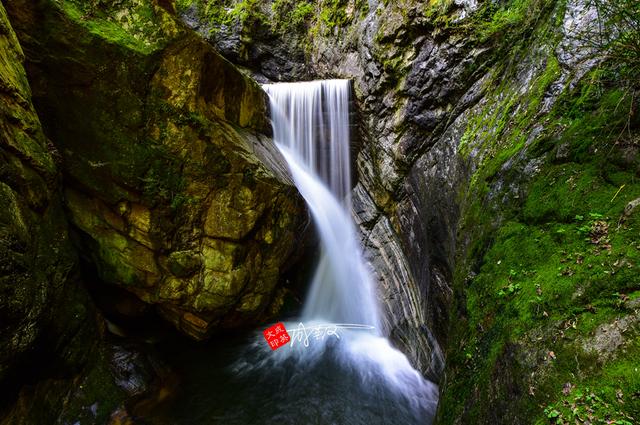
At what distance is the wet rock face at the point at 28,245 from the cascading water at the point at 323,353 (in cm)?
256

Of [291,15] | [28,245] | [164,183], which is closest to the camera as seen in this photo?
[28,245]

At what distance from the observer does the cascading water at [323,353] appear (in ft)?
19.4

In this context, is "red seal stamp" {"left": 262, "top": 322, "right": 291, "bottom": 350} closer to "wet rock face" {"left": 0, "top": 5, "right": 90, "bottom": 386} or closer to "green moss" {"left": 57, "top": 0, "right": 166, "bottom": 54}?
"wet rock face" {"left": 0, "top": 5, "right": 90, "bottom": 386}

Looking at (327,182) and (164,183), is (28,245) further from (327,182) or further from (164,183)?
(327,182)

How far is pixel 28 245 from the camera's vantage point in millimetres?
4344

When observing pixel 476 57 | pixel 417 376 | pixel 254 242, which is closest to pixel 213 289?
pixel 254 242

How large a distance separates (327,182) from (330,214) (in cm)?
122

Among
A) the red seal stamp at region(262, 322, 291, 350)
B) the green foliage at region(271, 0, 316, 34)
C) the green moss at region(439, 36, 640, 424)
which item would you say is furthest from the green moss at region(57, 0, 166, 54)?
the green foliage at region(271, 0, 316, 34)

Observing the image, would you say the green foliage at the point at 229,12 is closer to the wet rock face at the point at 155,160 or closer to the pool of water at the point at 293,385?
the wet rock face at the point at 155,160

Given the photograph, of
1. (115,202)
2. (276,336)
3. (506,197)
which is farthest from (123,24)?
(276,336)

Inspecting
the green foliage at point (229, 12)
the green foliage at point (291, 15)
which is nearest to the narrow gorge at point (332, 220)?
the green foliage at point (291, 15)

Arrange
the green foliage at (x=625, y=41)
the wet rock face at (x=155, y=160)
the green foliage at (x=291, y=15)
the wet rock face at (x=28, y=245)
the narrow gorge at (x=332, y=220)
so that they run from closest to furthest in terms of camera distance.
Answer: the green foliage at (x=625, y=41), the narrow gorge at (x=332, y=220), the wet rock face at (x=28, y=245), the wet rock face at (x=155, y=160), the green foliage at (x=291, y=15)

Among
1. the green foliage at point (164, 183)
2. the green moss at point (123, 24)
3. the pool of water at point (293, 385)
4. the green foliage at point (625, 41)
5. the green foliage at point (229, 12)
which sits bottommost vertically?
the pool of water at point (293, 385)

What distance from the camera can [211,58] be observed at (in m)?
6.60
